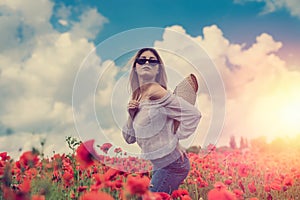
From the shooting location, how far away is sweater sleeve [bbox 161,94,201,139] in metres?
2.38

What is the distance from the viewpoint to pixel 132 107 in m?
2.34

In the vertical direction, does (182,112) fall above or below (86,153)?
above

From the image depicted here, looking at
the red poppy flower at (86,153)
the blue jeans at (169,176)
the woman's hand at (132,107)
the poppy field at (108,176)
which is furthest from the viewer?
the blue jeans at (169,176)

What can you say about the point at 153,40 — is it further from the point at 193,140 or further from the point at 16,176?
the point at 16,176

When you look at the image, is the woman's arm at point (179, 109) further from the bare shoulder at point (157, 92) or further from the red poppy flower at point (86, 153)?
the red poppy flower at point (86, 153)

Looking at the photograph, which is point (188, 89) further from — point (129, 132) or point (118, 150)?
point (118, 150)

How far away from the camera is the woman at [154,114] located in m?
2.36

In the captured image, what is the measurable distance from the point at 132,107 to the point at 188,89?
0.34m

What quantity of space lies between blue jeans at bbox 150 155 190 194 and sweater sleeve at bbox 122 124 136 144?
12.9 inches

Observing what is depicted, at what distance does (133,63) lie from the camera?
2.43 m

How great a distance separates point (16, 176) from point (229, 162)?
253 centimetres

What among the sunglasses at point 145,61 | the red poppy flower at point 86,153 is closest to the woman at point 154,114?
the sunglasses at point 145,61

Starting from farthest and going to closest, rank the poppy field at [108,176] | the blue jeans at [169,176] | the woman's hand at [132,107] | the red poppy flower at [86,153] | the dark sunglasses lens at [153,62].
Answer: the blue jeans at [169,176]
the dark sunglasses lens at [153,62]
the woman's hand at [132,107]
the red poppy flower at [86,153]
the poppy field at [108,176]

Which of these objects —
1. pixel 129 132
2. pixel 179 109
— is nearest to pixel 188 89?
pixel 179 109
